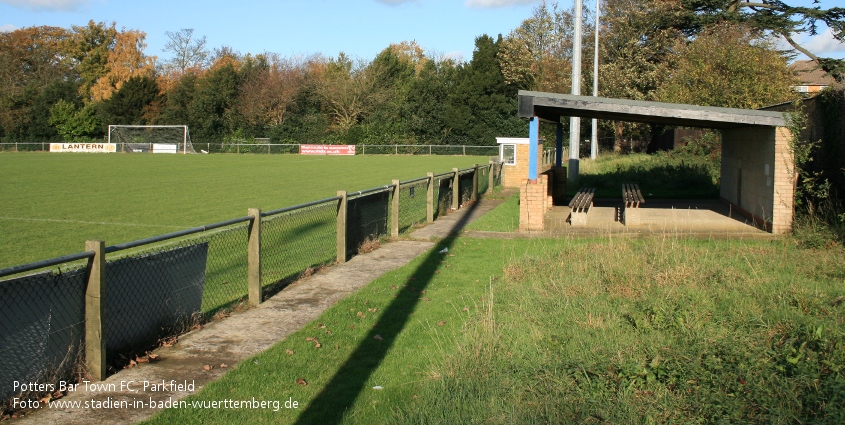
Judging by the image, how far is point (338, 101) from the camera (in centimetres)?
7150

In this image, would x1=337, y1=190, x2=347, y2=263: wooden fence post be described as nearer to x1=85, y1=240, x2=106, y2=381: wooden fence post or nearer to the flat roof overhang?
the flat roof overhang

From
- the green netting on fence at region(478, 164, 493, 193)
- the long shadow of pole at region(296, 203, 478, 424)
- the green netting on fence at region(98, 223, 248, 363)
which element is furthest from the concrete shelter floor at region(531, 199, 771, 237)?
the green netting on fence at region(98, 223, 248, 363)

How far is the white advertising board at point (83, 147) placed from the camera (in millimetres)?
60750

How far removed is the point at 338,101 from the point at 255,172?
37280 mm

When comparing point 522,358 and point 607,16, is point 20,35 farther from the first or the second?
point 522,358

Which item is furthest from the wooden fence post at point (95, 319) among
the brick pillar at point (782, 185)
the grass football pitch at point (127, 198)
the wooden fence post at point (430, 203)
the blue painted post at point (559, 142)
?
the blue painted post at point (559, 142)

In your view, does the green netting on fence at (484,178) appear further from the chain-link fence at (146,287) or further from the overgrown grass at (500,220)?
the chain-link fence at (146,287)

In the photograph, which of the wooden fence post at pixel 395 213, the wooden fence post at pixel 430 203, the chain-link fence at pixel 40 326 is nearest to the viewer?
the chain-link fence at pixel 40 326

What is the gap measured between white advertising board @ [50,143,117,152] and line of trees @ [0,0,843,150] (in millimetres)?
5793

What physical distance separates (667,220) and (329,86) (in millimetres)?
59279

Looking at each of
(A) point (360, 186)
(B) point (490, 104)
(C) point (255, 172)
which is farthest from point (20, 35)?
(A) point (360, 186)

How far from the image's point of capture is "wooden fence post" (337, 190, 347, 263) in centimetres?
1105

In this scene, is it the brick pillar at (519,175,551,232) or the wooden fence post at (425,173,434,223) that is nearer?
the brick pillar at (519,175,551,232)

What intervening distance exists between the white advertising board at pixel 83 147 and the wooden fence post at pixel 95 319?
196 feet
